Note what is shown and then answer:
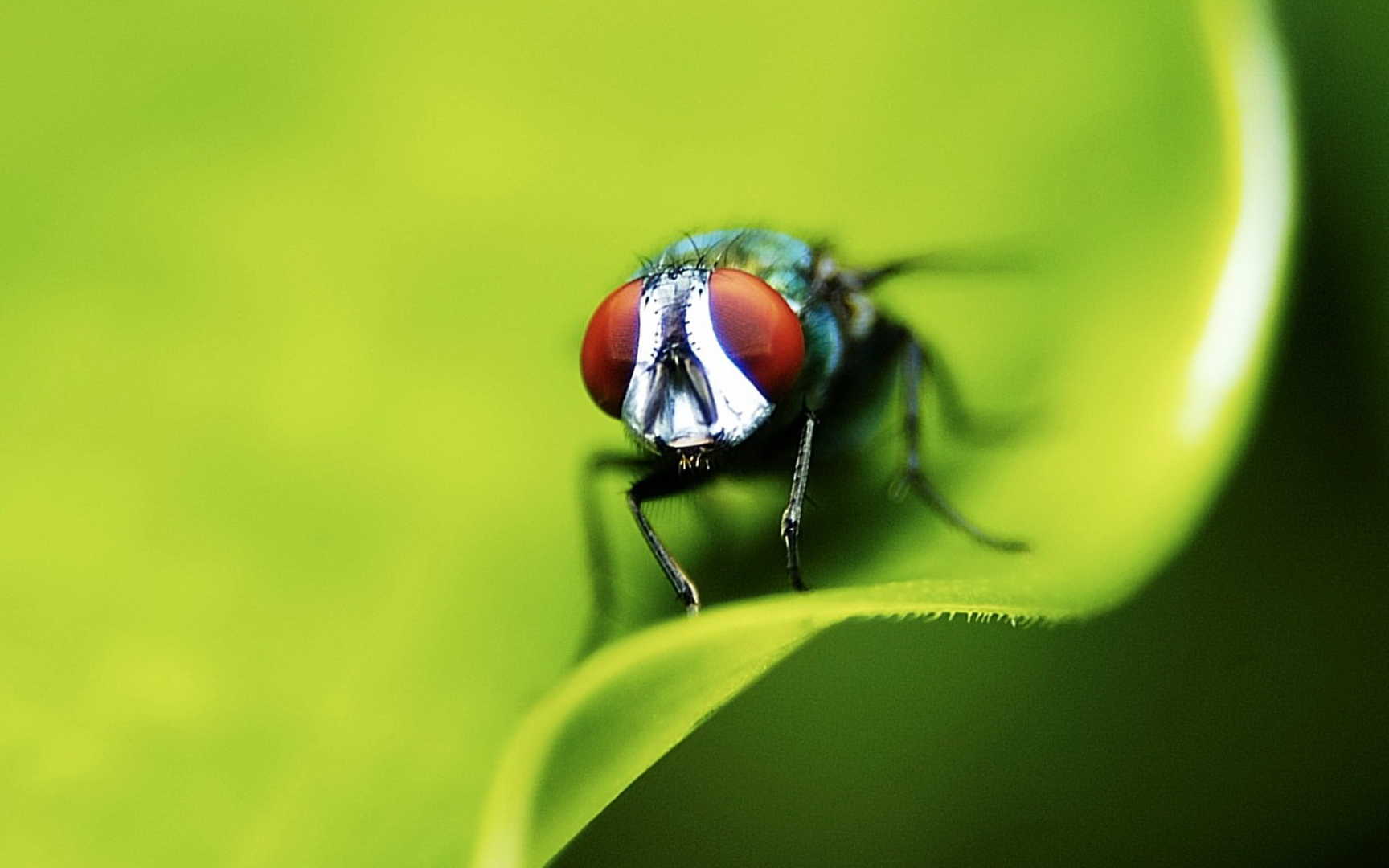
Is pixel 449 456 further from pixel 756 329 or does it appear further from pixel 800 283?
pixel 800 283

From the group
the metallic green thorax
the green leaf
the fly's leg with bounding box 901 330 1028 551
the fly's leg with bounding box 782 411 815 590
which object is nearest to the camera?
the green leaf

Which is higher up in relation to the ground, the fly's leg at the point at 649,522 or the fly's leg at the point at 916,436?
the fly's leg at the point at 916,436

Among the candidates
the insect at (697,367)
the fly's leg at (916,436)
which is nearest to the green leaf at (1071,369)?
the fly's leg at (916,436)

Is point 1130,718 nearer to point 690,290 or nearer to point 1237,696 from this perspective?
point 1237,696

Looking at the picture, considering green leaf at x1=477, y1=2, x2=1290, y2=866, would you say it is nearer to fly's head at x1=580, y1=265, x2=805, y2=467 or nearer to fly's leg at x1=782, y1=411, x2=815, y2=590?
fly's leg at x1=782, y1=411, x2=815, y2=590

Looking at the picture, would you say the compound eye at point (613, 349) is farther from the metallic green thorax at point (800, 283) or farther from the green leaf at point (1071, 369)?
the green leaf at point (1071, 369)

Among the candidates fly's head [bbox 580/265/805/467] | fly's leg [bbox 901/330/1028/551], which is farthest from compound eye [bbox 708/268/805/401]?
fly's leg [bbox 901/330/1028/551]

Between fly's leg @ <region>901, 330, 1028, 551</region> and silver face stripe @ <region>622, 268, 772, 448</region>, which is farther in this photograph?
silver face stripe @ <region>622, 268, 772, 448</region>
